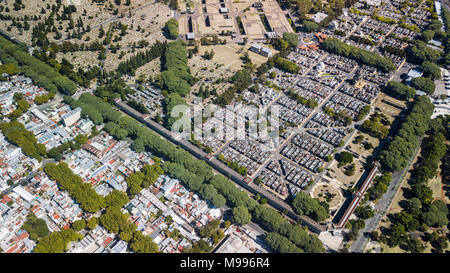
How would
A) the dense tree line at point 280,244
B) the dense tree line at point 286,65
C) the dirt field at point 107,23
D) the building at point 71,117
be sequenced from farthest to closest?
the dirt field at point 107,23
the dense tree line at point 286,65
the building at point 71,117
the dense tree line at point 280,244

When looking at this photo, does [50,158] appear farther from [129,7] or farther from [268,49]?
[129,7]

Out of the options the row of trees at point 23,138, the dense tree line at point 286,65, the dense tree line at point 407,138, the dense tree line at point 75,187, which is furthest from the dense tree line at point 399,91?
the row of trees at point 23,138

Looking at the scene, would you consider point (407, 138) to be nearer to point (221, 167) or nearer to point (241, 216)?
point (221, 167)

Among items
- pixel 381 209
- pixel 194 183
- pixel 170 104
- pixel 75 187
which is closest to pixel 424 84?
pixel 381 209

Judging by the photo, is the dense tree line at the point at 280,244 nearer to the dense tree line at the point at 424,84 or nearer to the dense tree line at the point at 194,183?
the dense tree line at the point at 194,183

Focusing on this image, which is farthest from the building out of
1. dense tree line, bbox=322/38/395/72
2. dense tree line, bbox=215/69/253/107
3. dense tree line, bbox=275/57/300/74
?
dense tree line, bbox=322/38/395/72

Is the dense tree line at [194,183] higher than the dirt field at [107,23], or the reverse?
the dirt field at [107,23]
